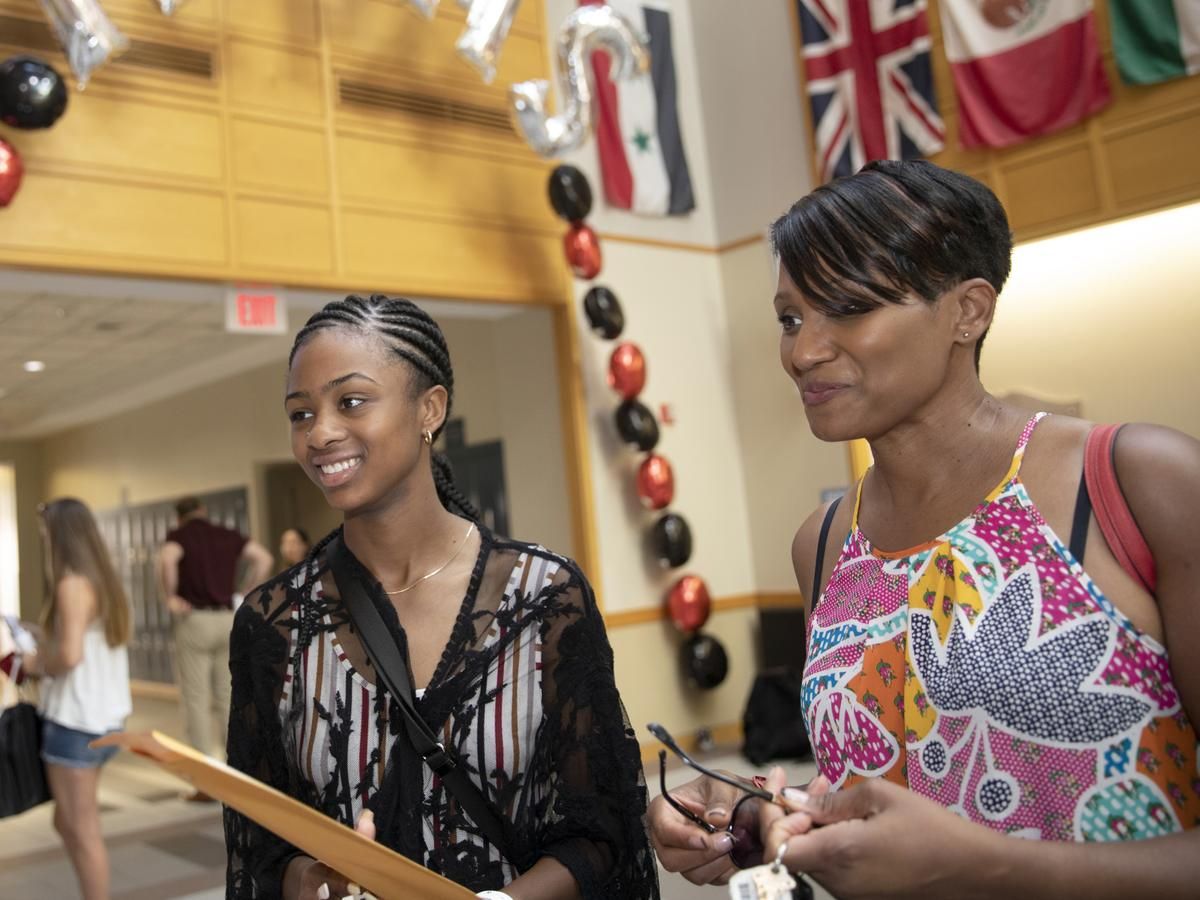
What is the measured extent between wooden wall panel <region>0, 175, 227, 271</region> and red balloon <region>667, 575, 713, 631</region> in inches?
140

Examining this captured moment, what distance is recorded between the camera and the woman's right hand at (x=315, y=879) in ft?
4.82

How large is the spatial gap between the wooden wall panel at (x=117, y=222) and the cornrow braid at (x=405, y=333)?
13.8 feet

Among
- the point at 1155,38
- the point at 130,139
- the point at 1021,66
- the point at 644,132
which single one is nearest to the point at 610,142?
the point at 644,132

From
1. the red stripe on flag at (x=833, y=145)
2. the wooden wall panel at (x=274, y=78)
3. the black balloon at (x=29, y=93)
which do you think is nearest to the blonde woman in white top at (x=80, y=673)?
the black balloon at (x=29, y=93)

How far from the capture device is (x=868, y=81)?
24.2 feet

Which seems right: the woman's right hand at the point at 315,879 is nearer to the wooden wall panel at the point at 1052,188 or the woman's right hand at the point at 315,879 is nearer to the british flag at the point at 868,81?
the wooden wall panel at the point at 1052,188

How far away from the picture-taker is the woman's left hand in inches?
37.1

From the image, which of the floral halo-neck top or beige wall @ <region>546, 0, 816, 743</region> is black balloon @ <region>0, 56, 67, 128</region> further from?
the floral halo-neck top

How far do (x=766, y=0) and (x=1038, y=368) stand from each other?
11.1 feet

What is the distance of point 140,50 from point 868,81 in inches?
179

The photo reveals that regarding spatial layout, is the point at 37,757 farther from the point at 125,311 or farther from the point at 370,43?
the point at 125,311

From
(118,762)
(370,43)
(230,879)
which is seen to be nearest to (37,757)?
(230,879)

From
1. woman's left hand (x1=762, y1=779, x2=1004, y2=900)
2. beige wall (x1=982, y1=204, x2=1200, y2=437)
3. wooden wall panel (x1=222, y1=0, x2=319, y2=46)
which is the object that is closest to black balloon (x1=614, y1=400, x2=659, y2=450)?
beige wall (x1=982, y1=204, x2=1200, y2=437)

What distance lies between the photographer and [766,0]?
26.7 feet
